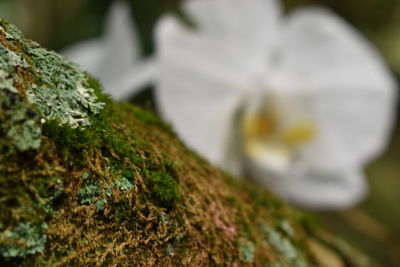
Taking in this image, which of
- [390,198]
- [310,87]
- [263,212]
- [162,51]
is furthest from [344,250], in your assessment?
[390,198]

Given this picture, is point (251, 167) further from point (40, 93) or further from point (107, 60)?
point (40, 93)

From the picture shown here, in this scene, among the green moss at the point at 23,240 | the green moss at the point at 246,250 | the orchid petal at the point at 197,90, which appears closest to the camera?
the green moss at the point at 23,240

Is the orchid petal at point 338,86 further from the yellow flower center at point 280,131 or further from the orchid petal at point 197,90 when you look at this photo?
the orchid petal at point 197,90

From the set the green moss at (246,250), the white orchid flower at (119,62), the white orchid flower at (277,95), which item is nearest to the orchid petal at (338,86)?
the white orchid flower at (277,95)

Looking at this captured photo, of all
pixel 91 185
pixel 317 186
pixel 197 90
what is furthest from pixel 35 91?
pixel 317 186

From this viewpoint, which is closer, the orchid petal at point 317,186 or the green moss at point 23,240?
the green moss at point 23,240

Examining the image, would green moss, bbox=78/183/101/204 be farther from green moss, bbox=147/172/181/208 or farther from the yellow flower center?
the yellow flower center

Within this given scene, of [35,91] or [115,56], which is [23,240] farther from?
[115,56]
